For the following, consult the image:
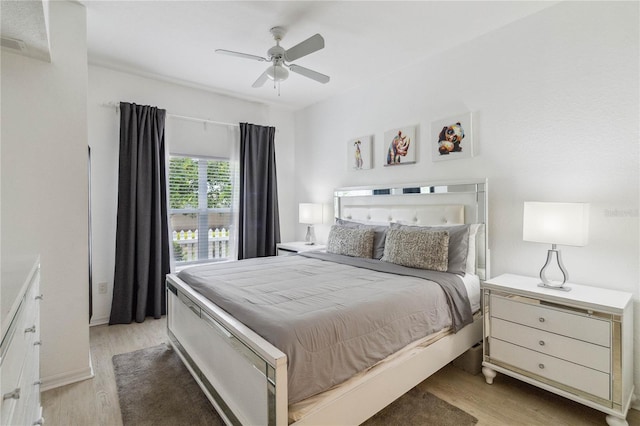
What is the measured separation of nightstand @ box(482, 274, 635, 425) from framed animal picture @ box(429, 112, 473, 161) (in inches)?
49.2

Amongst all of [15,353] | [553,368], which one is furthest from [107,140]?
[553,368]

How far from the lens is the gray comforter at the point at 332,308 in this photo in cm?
146

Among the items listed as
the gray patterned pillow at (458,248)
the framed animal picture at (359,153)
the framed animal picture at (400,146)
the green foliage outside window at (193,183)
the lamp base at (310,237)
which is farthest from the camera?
the lamp base at (310,237)

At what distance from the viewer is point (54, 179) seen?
2.29 metres

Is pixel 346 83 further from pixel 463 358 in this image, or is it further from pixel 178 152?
pixel 463 358

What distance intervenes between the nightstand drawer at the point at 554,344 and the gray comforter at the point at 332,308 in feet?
0.80

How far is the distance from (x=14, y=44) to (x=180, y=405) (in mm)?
2543

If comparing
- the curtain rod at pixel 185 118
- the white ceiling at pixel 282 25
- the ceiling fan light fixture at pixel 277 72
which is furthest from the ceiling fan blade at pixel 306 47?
the curtain rod at pixel 185 118

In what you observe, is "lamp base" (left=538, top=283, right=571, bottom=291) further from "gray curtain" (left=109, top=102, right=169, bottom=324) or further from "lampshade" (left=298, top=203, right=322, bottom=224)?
"gray curtain" (left=109, top=102, right=169, bottom=324)

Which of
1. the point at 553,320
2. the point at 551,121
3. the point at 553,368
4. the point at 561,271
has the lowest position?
the point at 553,368

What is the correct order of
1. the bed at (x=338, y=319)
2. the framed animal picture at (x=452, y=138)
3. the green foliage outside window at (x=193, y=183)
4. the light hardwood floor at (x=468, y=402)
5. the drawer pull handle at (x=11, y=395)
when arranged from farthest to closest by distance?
the green foliage outside window at (x=193, y=183) < the framed animal picture at (x=452, y=138) < the light hardwood floor at (x=468, y=402) < the bed at (x=338, y=319) < the drawer pull handle at (x=11, y=395)

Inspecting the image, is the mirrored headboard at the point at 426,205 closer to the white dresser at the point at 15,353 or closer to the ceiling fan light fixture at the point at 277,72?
the ceiling fan light fixture at the point at 277,72

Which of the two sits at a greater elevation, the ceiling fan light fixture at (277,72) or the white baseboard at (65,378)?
the ceiling fan light fixture at (277,72)

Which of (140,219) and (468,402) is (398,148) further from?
(140,219)
